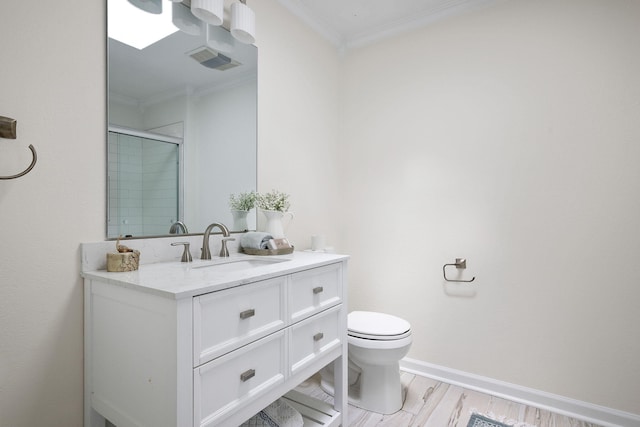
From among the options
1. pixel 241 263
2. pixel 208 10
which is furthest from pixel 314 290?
pixel 208 10

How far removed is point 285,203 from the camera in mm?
2225

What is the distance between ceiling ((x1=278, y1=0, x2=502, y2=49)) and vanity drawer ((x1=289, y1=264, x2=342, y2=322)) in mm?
1794

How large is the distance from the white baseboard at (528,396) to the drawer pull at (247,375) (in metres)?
1.60

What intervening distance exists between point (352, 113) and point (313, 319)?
1.83m

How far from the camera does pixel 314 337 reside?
5.14 ft

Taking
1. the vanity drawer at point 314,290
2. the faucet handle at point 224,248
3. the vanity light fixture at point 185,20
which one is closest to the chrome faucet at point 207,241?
A: the faucet handle at point 224,248

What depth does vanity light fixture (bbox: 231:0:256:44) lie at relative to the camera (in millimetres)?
1779

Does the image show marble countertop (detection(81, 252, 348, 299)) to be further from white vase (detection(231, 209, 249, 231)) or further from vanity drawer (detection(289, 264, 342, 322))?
white vase (detection(231, 209, 249, 231))

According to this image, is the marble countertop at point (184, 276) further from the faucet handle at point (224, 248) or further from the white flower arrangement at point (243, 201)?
the white flower arrangement at point (243, 201)

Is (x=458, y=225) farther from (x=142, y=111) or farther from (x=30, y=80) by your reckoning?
(x=30, y=80)

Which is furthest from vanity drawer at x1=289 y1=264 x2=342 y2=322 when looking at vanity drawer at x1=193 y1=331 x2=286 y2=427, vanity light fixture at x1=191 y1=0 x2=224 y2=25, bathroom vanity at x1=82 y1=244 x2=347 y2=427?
vanity light fixture at x1=191 y1=0 x2=224 y2=25

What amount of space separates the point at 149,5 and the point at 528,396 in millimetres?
2928

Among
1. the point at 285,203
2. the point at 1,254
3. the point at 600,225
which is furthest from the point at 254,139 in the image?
the point at 600,225

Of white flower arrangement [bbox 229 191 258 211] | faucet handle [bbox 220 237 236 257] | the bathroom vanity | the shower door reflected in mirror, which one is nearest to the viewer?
the bathroom vanity
